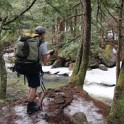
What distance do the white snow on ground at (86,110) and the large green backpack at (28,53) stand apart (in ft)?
3.85

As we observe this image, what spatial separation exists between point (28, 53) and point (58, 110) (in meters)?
1.34

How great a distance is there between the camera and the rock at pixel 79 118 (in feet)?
17.6

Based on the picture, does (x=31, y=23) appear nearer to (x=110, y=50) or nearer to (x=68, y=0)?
(x=68, y=0)

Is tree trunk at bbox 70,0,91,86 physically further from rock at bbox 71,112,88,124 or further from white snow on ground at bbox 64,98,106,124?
rock at bbox 71,112,88,124

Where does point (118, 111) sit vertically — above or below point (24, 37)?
below

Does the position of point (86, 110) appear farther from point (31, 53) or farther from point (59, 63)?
point (59, 63)

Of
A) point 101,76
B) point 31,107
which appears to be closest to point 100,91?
point 101,76

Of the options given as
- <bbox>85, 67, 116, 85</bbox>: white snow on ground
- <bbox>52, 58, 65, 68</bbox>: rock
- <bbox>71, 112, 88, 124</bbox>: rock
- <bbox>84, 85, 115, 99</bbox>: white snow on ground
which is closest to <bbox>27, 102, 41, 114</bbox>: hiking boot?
<bbox>71, 112, 88, 124</bbox>: rock

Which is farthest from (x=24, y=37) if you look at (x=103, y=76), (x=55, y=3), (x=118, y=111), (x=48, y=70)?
(x=48, y=70)

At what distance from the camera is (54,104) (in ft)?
20.3

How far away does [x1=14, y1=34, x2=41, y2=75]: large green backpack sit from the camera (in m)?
5.28

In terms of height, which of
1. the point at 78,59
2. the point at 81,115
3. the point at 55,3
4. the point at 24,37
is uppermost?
the point at 55,3

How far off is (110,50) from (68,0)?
1459 cm

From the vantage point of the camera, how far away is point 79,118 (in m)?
5.47
